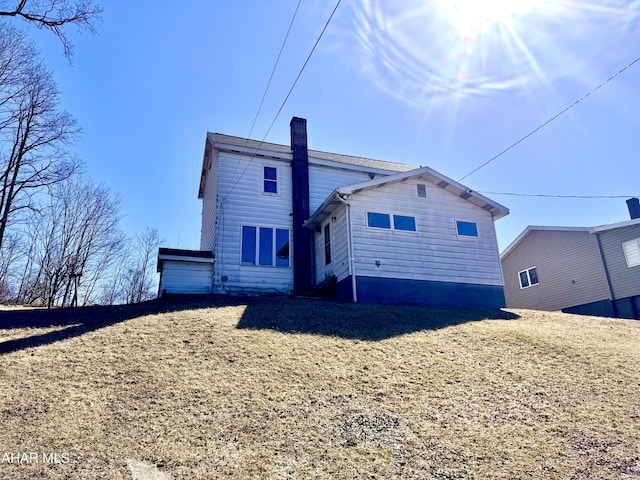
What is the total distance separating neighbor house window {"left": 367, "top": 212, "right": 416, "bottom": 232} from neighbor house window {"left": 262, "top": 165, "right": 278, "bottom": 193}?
4591 millimetres

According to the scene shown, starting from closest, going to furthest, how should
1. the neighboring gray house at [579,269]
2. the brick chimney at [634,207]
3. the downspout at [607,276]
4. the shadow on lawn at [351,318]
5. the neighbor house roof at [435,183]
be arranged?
the shadow on lawn at [351,318] → the neighbor house roof at [435,183] → the neighboring gray house at [579,269] → the downspout at [607,276] → the brick chimney at [634,207]

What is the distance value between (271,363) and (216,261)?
29.2ft

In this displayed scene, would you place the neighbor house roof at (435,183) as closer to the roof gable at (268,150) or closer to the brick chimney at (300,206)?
the brick chimney at (300,206)

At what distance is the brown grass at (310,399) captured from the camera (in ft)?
17.9

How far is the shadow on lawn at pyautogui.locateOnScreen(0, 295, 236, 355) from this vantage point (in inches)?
363

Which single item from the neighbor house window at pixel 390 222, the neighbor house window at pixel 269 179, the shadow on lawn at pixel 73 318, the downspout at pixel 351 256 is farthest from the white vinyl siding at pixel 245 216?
the neighbor house window at pixel 390 222

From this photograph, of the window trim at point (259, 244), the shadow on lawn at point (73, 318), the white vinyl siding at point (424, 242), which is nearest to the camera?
the shadow on lawn at point (73, 318)

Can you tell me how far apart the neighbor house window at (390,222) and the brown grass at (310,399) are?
5311 millimetres

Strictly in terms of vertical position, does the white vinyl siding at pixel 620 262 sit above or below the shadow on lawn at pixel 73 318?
above

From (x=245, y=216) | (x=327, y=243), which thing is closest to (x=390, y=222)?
(x=327, y=243)

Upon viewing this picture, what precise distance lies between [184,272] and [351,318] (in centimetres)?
705

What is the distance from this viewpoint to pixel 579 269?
22.2 meters

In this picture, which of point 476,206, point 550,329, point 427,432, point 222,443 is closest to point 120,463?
point 222,443

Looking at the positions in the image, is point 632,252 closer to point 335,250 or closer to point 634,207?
point 634,207
